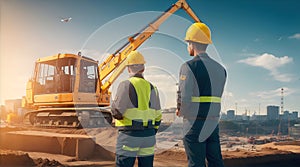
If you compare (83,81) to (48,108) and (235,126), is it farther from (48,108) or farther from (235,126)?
(235,126)

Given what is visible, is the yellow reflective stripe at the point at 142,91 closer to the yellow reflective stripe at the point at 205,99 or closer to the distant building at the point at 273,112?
the yellow reflective stripe at the point at 205,99

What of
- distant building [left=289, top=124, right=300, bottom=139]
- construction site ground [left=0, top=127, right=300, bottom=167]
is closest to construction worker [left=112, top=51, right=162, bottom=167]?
construction site ground [left=0, top=127, right=300, bottom=167]

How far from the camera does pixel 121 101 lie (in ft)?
11.3

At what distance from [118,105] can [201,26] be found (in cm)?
140

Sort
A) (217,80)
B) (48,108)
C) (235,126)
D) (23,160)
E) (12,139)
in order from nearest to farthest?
(217,80)
(23,160)
(12,139)
(48,108)
(235,126)

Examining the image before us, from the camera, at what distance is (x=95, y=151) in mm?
9500

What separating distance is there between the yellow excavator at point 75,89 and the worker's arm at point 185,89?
10103 millimetres

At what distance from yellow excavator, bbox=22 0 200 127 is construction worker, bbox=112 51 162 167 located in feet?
31.3

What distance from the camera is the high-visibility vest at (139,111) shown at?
3.51 meters

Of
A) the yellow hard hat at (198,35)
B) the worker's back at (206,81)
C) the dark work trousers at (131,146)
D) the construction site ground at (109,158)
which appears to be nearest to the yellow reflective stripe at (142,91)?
Result: the dark work trousers at (131,146)

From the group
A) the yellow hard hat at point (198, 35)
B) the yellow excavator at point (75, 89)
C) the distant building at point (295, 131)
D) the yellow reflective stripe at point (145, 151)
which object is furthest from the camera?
the distant building at point (295, 131)

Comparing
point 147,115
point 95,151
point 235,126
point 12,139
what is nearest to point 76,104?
point 12,139

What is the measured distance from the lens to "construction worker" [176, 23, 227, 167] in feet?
10.5

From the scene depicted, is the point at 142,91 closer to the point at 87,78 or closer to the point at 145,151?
the point at 145,151
